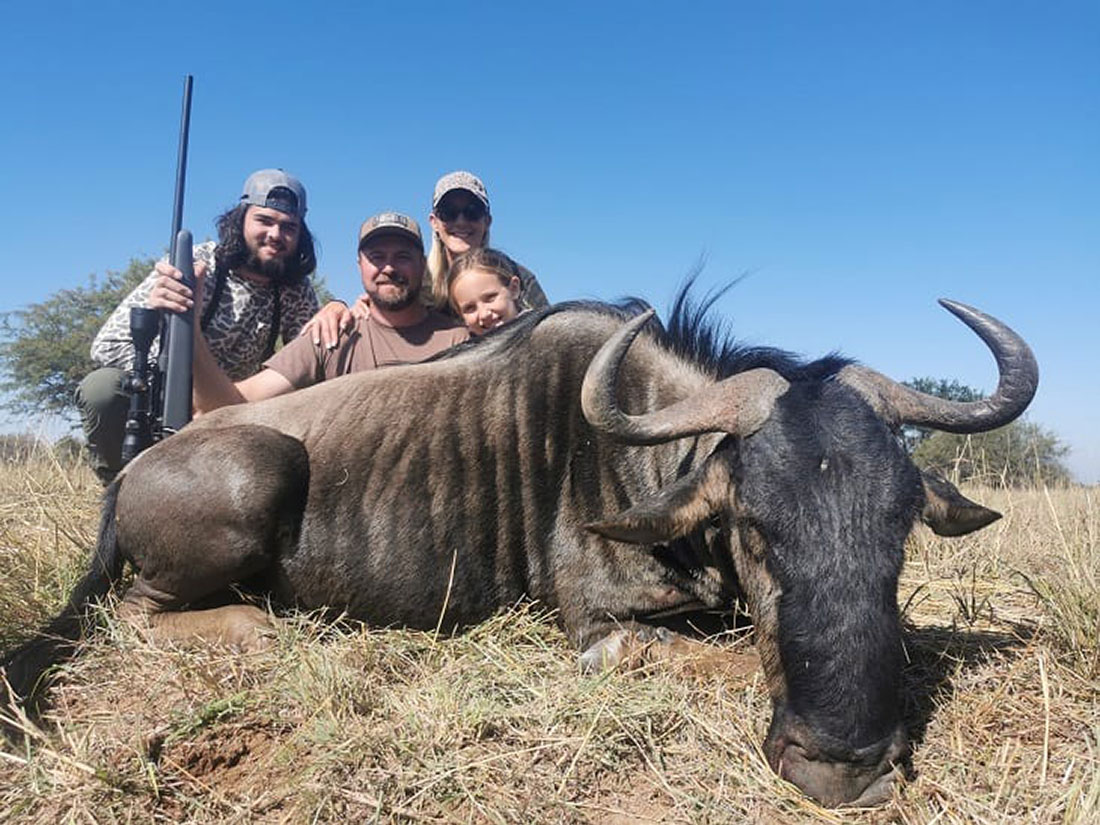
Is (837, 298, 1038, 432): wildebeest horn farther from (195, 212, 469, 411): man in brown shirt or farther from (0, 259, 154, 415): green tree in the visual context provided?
(0, 259, 154, 415): green tree

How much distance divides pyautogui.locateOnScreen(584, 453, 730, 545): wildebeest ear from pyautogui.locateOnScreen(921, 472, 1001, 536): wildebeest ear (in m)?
0.71

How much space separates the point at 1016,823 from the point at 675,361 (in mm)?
2126

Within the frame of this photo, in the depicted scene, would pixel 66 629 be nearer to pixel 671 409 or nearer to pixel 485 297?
pixel 671 409

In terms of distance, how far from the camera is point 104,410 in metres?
5.73

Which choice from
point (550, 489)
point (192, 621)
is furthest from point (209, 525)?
point (550, 489)

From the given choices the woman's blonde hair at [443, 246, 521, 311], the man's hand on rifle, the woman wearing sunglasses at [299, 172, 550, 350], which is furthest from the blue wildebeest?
the woman wearing sunglasses at [299, 172, 550, 350]

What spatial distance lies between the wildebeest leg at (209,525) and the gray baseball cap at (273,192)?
2555mm

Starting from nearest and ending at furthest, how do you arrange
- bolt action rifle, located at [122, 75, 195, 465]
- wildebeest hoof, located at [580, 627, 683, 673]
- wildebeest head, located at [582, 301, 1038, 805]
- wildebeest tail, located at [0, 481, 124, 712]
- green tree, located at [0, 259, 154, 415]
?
wildebeest head, located at [582, 301, 1038, 805] → wildebeest tail, located at [0, 481, 124, 712] → wildebeest hoof, located at [580, 627, 683, 673] → bolt action rifle, located at [122, 75, 195, 465] → green tree, located at [0, 259, 154, 415]

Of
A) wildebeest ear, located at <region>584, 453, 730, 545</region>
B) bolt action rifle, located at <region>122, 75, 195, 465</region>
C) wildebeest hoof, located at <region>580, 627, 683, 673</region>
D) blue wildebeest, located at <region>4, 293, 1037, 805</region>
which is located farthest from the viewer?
bolt action rifle, located at <region>122, 75, 195, 465</region>

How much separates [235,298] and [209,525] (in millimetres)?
2758

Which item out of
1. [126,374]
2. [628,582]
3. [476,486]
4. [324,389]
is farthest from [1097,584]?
[126,374]

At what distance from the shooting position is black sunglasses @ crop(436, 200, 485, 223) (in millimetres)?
6316

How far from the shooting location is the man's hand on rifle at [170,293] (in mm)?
4875

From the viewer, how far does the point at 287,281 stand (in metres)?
6.03
